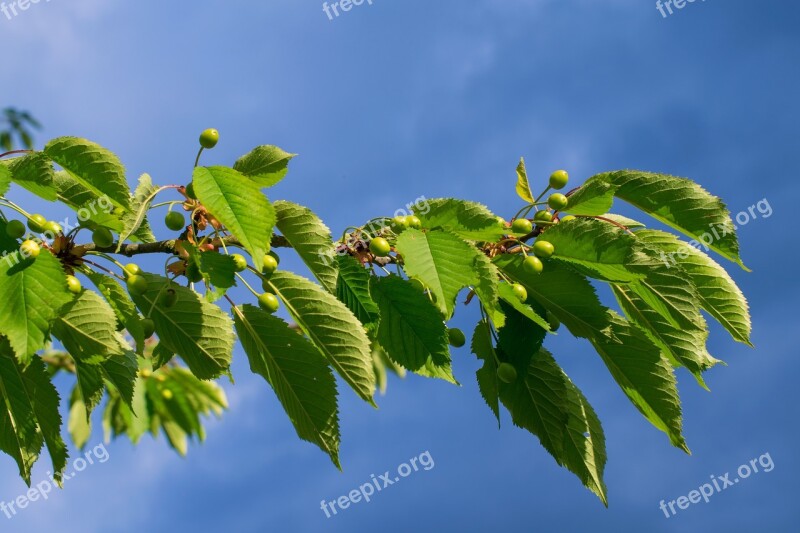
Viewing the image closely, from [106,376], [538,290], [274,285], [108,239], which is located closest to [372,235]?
[274,285]


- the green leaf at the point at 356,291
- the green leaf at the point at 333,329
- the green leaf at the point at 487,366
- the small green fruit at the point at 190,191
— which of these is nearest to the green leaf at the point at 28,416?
the small green fruit at the point at 190,191

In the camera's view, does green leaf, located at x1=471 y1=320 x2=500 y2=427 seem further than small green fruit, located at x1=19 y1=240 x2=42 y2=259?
Yes

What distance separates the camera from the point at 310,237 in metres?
2.09

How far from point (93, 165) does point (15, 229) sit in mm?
295

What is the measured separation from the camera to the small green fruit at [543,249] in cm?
216

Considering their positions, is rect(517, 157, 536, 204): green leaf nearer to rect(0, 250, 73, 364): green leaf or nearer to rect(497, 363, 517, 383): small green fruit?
rect(497, 363, 517, 383): small green fruit

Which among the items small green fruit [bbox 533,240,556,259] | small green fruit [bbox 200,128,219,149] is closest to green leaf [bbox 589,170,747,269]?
small green fruit [bbox 533,240,556,259]

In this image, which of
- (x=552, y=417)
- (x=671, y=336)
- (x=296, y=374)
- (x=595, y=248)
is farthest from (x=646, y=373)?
(x=296, y=374)

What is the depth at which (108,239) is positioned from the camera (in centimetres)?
216

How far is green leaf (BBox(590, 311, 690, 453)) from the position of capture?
7.64 ft

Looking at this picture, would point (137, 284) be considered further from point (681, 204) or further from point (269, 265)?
point (681, 204)

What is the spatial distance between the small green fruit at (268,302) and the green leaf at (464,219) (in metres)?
0.45

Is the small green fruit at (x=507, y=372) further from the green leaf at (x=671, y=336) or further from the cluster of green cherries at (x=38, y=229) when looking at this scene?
the cluster of green cherries at (x=38, y=229)

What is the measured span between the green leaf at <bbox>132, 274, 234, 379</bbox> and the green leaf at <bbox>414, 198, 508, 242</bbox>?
60 centimetres
